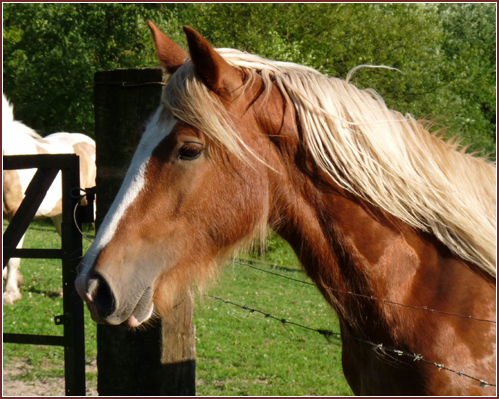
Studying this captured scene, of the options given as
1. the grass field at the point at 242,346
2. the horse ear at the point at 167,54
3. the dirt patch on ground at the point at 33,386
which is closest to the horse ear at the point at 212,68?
the horse ear at the point at 167,54

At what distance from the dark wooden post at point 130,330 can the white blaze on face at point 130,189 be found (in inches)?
27.7

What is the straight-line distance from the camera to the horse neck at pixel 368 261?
212 cm

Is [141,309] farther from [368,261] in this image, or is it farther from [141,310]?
[368,261]

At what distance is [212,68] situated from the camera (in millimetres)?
2090

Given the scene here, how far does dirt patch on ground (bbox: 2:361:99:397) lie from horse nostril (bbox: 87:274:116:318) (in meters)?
3.41

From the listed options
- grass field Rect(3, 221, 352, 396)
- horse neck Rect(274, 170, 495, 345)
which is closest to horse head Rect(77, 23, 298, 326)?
horse neck Rect(274, 170, 495, 345)

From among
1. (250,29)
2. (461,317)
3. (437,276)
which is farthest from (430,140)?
(250,29)

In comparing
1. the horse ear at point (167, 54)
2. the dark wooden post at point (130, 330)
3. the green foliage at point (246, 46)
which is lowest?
the dark wooden post at point (130, 330)

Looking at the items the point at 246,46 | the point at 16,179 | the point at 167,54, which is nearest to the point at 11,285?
the point at 16,179

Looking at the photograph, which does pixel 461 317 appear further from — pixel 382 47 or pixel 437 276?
pixel 382 47

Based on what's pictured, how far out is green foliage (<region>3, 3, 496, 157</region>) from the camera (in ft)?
54.9

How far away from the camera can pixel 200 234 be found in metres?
2.13

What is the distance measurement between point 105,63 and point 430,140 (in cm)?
2088

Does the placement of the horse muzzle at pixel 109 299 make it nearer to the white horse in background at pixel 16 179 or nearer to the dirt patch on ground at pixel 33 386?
the dirt patch on ground at pixel 33 386
